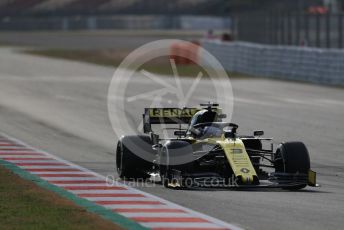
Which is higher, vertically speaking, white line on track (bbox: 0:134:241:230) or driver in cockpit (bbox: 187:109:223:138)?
driver in cockpit (bbox: 187:109:223:138)

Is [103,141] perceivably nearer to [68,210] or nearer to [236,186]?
[236,186]

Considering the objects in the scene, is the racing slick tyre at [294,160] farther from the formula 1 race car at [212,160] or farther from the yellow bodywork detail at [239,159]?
the yellow bodywork detail at [239,159]

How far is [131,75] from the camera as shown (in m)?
43.8

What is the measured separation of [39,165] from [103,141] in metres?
4.37

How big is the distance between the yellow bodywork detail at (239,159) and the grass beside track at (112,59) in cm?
2975

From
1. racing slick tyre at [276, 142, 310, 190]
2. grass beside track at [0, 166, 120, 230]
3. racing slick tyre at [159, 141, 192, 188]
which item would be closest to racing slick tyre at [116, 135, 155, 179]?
racing slick tyre at [159, 141, 192, 188]

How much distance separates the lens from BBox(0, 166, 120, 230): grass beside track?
10.9 m

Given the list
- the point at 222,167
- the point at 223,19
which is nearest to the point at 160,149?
the point at 222,167

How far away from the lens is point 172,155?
14.2 meters

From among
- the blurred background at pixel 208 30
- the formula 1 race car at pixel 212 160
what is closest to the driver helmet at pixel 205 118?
the formula 1 race car at pixel 212 160

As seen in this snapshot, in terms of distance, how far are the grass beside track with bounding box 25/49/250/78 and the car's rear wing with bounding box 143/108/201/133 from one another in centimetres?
2780

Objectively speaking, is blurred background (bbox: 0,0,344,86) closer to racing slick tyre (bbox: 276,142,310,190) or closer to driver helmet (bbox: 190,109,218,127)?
driver helmet (bbox: 190,109,218,127)
